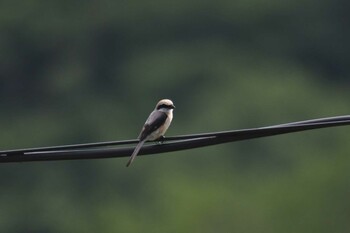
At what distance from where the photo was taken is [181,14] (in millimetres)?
65000

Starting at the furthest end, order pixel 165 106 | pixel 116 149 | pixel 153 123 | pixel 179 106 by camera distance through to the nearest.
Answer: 1. pixel 179 106
2. pixel 165 106
3. pixel 153 123
4. pixel 116 149

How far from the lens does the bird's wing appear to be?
35.3 feet

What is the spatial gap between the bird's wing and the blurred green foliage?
27354 mm

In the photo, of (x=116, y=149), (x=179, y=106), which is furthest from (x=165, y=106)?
(x=179, y=106)

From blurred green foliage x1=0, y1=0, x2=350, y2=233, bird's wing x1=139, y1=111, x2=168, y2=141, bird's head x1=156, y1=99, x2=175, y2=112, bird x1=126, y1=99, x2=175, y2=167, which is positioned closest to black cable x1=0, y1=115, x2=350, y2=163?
bird x1=126, y1=99, x2=175, y2=167

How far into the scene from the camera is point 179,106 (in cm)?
5472

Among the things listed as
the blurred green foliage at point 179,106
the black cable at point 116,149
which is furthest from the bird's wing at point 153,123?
the blurred green foliage at point 179,106

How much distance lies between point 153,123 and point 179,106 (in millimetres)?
43551

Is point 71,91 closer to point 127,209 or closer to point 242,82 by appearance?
point 242,82

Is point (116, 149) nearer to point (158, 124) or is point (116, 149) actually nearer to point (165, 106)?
point (158, 124)

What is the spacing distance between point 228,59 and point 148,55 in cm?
385

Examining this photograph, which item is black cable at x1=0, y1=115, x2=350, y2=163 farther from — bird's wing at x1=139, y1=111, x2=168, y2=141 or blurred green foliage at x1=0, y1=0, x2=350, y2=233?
blurred green foliage at x1=0, y1=0, x2=350, y2=233

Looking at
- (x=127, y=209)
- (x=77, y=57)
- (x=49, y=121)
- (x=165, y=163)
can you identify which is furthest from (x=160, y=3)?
(x=127, y=209)

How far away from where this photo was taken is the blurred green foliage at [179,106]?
43.8m
